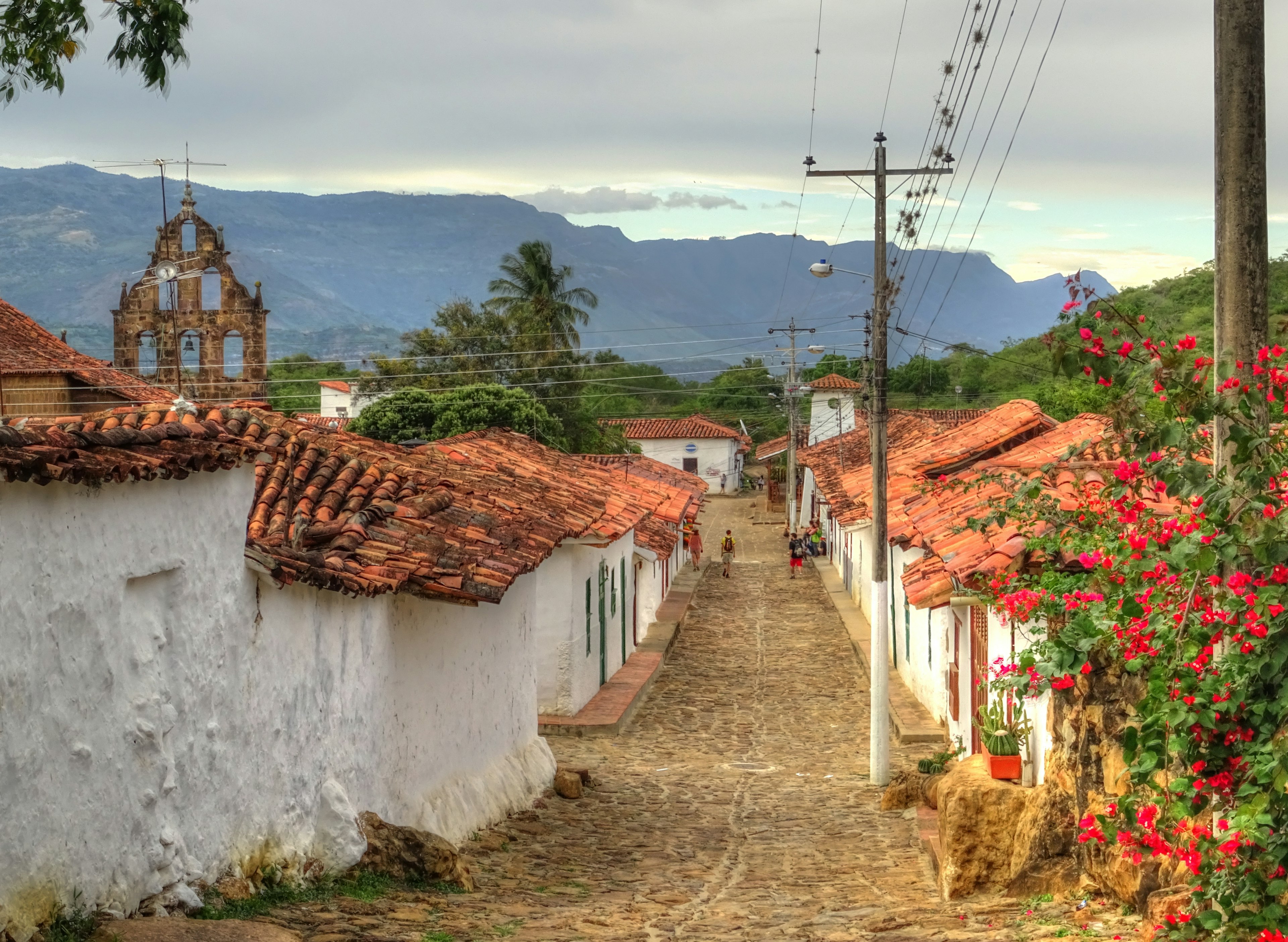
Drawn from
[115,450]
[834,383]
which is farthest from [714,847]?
[834,383]

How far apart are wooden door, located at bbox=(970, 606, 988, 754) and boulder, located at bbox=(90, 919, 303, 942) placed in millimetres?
7870

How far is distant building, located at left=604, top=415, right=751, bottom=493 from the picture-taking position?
254 feet

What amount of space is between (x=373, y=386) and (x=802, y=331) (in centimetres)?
1719

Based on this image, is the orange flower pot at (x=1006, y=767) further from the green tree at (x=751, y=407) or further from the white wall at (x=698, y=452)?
the green tree at (x=751, y=407)

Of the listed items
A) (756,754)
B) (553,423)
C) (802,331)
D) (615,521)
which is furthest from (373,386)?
(756,754)

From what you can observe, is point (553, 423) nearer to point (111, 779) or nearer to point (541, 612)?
point (541, 612)

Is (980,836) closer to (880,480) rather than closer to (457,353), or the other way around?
(880,480)

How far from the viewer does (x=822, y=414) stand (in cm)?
6850

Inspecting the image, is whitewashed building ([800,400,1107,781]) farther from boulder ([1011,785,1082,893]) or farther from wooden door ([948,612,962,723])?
boulder ([1011,785,1082,893])

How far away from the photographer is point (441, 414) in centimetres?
3931

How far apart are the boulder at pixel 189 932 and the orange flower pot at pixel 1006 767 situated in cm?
543

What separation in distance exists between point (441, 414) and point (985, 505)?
30576mm

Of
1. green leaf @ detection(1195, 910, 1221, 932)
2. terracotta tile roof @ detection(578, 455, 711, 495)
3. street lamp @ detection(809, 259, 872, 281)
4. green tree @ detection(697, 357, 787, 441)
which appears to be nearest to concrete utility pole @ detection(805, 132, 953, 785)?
street lamp @ detection(809, 259, 872, 281)

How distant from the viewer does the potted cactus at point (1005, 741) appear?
9.95 metres
